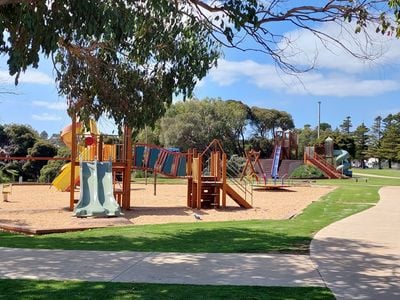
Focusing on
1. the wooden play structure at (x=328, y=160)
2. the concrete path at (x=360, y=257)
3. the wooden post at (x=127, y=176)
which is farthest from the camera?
the wooden play structure at (x=328, y=160)

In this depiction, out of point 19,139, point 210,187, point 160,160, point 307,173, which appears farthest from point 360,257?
point 19,139

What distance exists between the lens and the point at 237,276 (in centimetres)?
713

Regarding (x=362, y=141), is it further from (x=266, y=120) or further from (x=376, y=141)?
(x=266, y=120)

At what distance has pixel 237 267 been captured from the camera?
7777 millimetres

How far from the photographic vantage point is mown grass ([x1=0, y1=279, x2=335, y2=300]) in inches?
237

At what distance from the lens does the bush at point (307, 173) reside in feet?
166

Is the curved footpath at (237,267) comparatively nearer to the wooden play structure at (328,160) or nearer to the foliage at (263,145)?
the wooden play structure at (328,160)

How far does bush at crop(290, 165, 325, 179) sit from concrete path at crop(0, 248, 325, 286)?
140ft

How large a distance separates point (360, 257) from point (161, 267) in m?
3.37

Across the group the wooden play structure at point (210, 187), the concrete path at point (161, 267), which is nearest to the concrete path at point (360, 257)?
the concrete path at point (161, 267)

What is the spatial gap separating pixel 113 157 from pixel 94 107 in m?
13.2

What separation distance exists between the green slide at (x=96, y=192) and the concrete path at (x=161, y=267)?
301 inches

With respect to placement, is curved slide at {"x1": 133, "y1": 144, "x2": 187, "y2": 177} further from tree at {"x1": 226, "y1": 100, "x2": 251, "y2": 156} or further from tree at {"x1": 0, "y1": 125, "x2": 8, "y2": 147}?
tree at {"x1": 226, "y1": 100, "x2": 251, "y2": 156}

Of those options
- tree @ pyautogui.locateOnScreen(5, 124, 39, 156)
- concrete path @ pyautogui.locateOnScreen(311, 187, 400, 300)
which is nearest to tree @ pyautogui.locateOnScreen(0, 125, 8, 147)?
tree @ pyautogui.locateOnScreen(5, 124, 39, 156)
